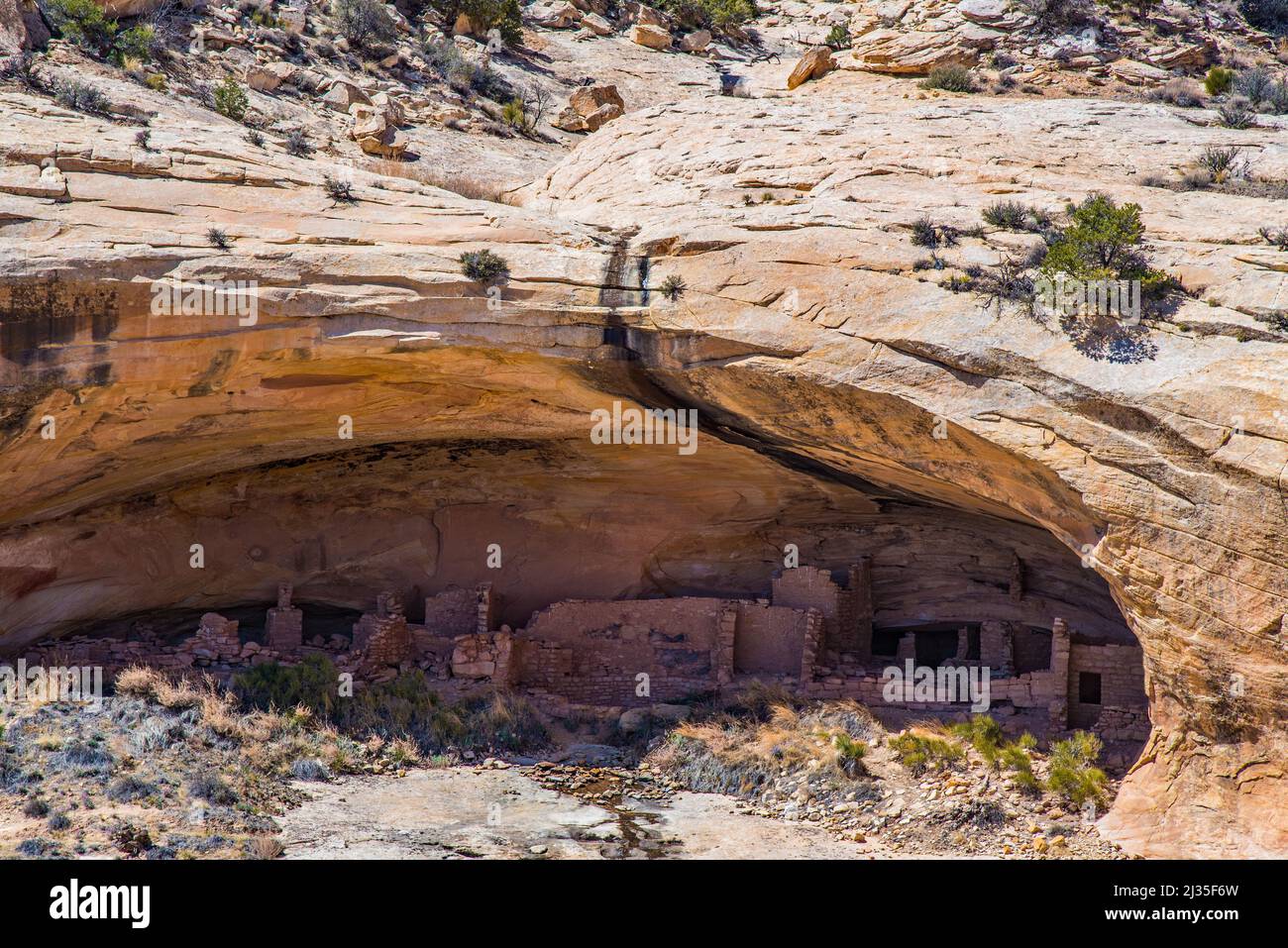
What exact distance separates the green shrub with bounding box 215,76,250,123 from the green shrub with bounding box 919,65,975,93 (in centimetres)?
1102

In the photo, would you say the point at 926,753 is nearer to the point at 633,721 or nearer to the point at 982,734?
the point at 982,734

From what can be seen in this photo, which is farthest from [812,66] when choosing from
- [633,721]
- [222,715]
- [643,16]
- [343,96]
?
[222,715]

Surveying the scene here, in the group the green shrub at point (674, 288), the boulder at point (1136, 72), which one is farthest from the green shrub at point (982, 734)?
the boulder at point (1136, 72)

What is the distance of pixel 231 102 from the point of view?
59.1 ft

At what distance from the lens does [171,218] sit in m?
12.4

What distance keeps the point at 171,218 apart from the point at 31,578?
21.0 feet

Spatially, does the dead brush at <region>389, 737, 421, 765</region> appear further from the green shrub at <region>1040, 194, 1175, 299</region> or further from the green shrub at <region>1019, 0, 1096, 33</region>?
the green shrub at <region>1019, 0, 1096, 33</region>

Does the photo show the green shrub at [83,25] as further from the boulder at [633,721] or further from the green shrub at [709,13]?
the boulder at [633,721]

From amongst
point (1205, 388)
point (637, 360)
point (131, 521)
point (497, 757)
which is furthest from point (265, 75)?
point (1205, 388)

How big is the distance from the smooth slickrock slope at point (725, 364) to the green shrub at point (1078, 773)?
1.18ft

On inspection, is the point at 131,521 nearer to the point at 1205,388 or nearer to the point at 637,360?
the point at 637,360

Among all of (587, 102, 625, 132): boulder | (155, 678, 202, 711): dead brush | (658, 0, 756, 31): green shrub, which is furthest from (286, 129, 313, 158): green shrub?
(658, 0, 756, 31): green shrub

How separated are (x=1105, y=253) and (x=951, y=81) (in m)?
8.07

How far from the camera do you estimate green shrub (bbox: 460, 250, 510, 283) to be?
12.3 metres
